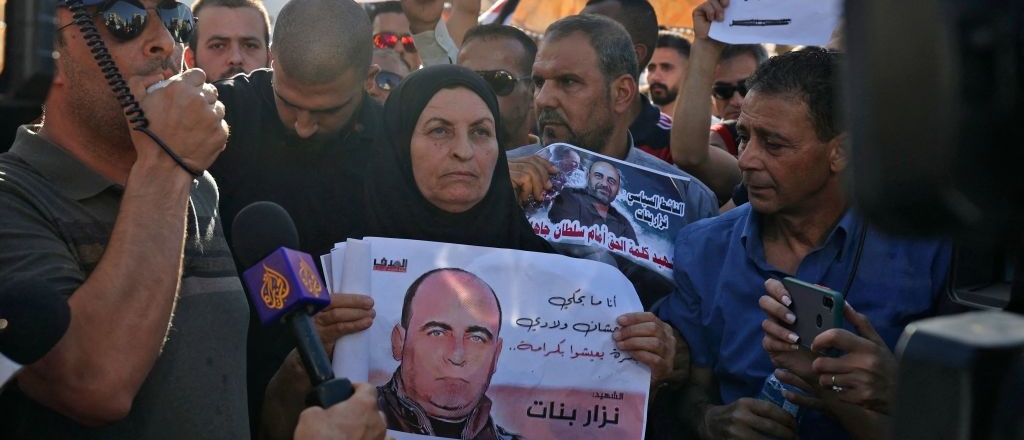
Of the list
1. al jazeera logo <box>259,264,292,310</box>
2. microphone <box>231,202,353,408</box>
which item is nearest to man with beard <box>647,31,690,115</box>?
microphone <box>231,202,353,408</box>

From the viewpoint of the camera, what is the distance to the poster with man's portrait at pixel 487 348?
327 cm

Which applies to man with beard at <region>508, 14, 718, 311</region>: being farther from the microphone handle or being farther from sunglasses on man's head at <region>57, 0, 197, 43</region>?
the microphone handle

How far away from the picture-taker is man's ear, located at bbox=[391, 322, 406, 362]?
130 inches

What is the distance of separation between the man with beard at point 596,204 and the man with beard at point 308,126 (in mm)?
673

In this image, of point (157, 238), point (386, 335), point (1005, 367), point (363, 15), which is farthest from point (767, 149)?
point (1005, 367)

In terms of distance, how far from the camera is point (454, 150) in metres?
3.69

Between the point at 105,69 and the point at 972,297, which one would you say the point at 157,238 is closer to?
the point at 105,69

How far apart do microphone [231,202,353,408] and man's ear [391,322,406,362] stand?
101 centimetres

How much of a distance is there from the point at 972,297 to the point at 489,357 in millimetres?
1758

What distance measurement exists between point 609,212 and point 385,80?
2.08 metres

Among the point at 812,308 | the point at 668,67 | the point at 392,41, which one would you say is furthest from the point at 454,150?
the point at 668,67

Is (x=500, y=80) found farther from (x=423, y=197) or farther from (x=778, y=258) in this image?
(x=778, y=258)

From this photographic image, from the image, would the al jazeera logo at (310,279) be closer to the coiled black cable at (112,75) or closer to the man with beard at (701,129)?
the coiled black cable at (112,75)

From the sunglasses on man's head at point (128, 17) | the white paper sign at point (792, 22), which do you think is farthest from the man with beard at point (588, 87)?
the sunglasses on man's head at point (128, 17)
